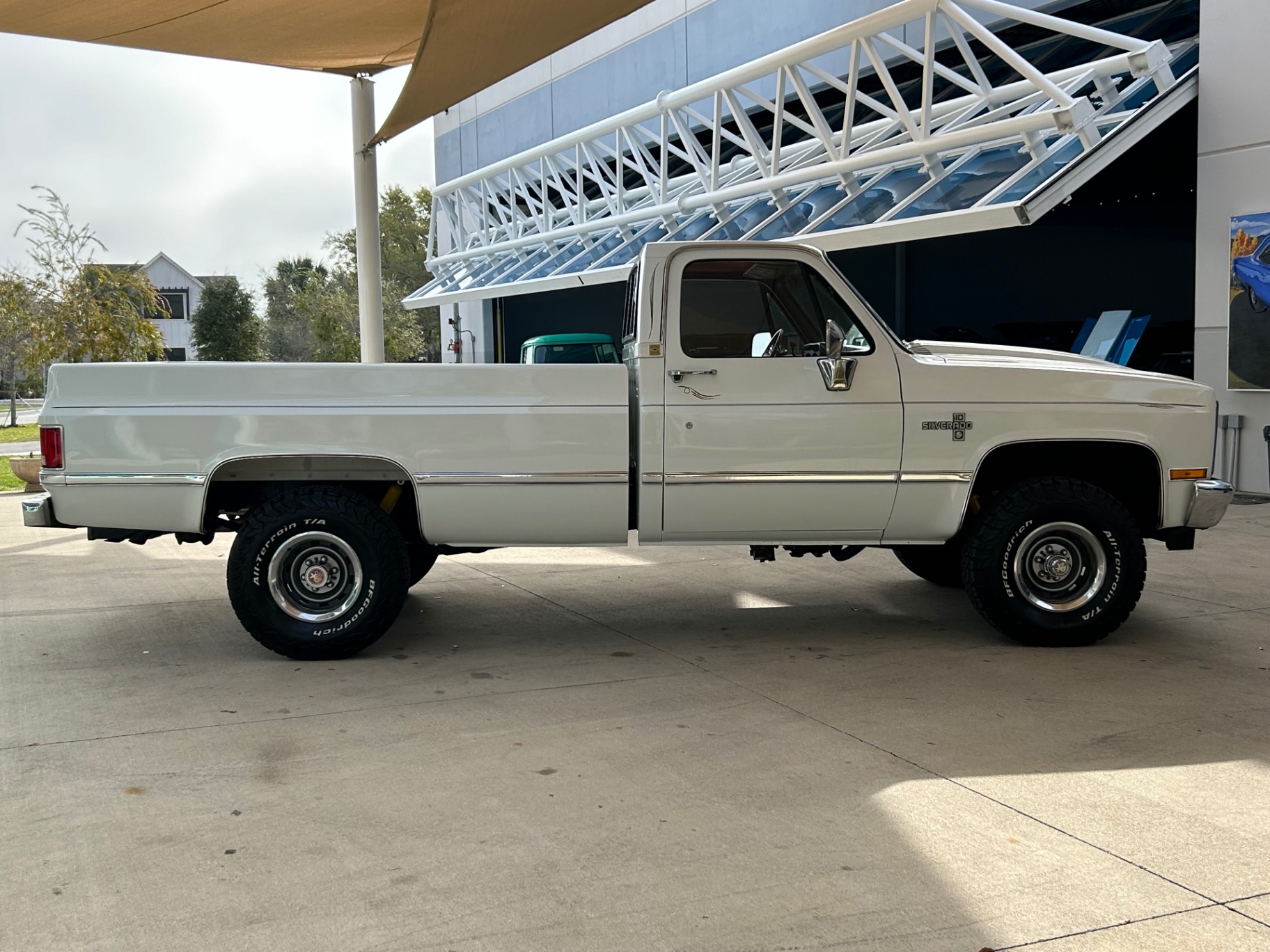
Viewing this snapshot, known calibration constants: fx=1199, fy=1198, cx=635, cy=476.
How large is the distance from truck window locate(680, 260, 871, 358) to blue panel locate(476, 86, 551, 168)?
23517mm

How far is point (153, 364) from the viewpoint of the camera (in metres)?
6.29

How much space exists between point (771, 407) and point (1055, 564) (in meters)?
1.82

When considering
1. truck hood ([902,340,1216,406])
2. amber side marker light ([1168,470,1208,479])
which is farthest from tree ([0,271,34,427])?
amber side marker light ([1168,470,1208,479])

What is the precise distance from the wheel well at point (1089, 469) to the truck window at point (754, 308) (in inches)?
44.2

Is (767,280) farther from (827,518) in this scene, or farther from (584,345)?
(584,345)

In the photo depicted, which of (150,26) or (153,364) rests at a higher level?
(150,26)

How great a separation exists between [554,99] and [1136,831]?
2681 centimetres

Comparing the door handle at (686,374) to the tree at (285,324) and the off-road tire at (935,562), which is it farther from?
the tree at (285,324)

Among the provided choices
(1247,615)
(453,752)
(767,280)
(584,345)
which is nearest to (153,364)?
(453,752)

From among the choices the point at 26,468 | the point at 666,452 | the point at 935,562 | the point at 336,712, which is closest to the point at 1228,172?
the point at 935,562

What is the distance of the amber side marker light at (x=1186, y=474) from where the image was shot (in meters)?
6.57

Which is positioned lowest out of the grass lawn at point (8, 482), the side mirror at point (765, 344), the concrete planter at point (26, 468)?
the grass lawn at point (8, 482)

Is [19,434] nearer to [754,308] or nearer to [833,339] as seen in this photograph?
[754,308]

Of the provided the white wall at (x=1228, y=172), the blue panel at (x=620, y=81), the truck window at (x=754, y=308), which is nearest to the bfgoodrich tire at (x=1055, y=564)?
the truck window at (x=754, y=308)
